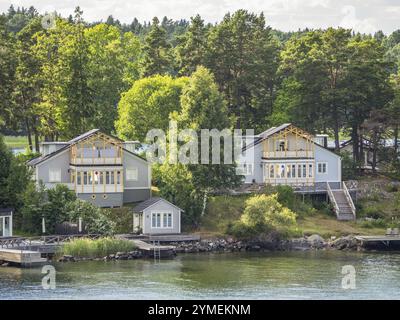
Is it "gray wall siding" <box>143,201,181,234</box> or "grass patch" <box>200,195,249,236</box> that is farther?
"grass patch" <box>200,195,249,236</box>

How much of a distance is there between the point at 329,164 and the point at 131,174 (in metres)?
17.2

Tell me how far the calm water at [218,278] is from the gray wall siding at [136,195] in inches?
426

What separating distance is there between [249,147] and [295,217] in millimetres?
9648

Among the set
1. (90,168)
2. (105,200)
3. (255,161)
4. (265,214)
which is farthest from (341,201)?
(90,168)

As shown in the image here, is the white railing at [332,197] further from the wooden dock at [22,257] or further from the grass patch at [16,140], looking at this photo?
the grass patch at [16,140]

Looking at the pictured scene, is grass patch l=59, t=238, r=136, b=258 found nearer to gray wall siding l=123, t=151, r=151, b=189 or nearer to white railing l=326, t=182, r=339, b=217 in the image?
gray wall siding l=123, t=151, r=151, b=189

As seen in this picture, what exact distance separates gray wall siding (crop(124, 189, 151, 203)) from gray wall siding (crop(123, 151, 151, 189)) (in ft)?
1.01

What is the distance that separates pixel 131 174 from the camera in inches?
3482

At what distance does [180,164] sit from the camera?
3374 inches

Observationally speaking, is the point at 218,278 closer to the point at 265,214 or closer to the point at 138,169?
the point at 265,214

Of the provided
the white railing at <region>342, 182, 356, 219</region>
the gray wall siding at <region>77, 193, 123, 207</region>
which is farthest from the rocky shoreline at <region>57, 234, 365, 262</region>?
the gray wall siding at <region>77, 193, 123, 207</region>

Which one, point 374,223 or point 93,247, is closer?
point 93,247

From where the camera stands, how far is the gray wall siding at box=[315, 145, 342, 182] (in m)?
95.6
